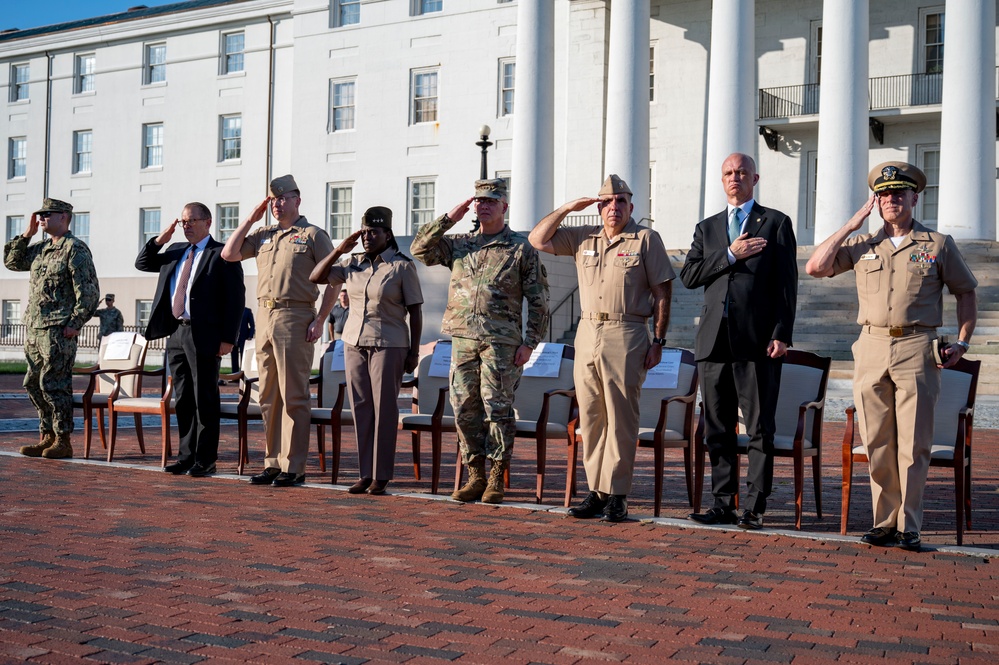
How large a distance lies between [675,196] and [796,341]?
11707 millimetres

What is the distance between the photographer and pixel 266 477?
30.3 feet

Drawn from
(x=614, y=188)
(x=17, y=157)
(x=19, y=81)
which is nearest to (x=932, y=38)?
(x=614, y=188)

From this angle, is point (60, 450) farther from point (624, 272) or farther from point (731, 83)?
point (731, 83)

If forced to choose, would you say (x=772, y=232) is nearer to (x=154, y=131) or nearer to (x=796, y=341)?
(x=796, y=341)

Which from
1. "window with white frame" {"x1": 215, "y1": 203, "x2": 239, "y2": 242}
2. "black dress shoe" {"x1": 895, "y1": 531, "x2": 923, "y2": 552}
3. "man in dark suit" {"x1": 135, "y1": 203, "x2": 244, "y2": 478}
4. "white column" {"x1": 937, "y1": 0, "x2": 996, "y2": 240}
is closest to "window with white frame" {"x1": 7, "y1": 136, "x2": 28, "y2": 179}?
"window with white frame" {"x1": 215, "y1": 203, "x2": 239, "y2": 242}

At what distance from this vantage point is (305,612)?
4828mm

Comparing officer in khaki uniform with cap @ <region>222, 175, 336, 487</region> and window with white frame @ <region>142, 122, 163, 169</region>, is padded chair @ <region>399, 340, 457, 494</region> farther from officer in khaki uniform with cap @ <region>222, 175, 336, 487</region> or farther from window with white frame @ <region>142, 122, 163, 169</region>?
window with white frame @ <region>142, 122, 163, 169</region>

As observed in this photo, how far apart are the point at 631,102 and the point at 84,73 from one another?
26989 millimetres

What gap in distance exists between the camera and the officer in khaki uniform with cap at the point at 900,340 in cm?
671

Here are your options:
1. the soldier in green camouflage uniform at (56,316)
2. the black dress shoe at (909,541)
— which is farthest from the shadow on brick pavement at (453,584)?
the soldier in green camouflage uniform at (56,316)

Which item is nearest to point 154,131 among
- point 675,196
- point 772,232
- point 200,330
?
point 675,196

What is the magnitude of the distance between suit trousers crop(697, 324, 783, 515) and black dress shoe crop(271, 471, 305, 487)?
130 inches

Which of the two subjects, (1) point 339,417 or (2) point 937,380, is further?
(1) point 339,417

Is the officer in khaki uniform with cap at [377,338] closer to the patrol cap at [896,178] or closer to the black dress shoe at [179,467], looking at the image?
the black dress shoe at [179,467]
